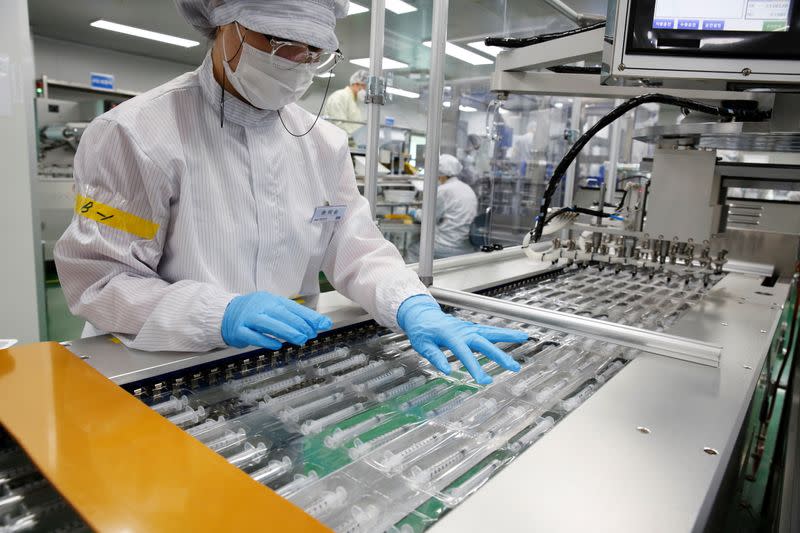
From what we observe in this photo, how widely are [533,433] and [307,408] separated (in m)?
0.31

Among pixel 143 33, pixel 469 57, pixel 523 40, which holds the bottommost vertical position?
pixel 523 40

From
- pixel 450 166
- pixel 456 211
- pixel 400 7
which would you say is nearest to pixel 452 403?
pixel 400 7

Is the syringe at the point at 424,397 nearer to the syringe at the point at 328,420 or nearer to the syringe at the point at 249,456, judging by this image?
the syringe at the point at 328,420

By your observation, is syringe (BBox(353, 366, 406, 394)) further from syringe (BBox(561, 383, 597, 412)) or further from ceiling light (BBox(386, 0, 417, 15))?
ceiling light (BBox(386, 0, 417, 15))

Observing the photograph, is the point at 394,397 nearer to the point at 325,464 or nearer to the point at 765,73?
the point at 325,464

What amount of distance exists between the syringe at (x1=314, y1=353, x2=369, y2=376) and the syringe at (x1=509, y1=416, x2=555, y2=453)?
1.08ft

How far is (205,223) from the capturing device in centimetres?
105

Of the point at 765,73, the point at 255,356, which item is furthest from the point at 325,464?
the point at 765,73

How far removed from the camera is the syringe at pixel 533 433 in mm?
657

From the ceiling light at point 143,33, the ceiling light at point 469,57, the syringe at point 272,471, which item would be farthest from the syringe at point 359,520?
the ceiling light at point 143,33

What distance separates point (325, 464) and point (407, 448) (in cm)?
10

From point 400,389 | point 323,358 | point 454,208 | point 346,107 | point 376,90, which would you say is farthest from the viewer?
point 346,107

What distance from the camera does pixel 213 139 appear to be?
108cm

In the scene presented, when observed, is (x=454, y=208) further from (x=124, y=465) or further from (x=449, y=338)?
(x=124, y=465)
